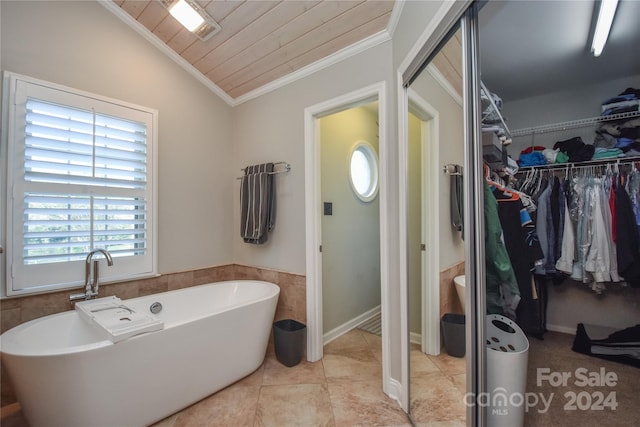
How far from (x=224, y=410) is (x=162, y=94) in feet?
8.54

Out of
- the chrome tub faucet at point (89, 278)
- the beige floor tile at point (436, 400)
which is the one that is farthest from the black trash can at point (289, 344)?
the chrome tub faucet at point (89, 278)

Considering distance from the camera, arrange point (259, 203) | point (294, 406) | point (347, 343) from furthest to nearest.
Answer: point (347, 343)
point (259, 203)
point (294, 406)

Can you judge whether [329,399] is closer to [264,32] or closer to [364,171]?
[364,171]

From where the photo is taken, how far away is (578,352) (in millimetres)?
1833

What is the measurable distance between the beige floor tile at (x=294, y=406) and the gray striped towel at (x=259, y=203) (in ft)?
4.07

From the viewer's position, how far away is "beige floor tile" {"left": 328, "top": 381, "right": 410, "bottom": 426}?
1.63 meters

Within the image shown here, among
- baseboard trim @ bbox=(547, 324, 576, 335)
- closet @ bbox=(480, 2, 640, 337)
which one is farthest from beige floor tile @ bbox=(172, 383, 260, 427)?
baseboard trim @ bbox=(547, 324, 576, 335)

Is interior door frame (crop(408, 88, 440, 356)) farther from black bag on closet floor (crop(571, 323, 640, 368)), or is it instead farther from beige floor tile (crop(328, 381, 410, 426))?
black bag on closet floor (crop(571, 323, 640, 368))

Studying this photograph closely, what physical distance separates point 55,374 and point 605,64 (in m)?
3.55

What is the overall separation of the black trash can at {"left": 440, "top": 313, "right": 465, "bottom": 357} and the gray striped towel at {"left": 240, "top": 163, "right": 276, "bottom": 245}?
5.57 feet

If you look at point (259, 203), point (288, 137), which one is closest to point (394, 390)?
point (259, 203)

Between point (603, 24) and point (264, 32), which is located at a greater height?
point (264, 32)

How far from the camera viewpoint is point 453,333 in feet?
4.00

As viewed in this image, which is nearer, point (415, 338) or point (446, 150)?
point (446, 150)
